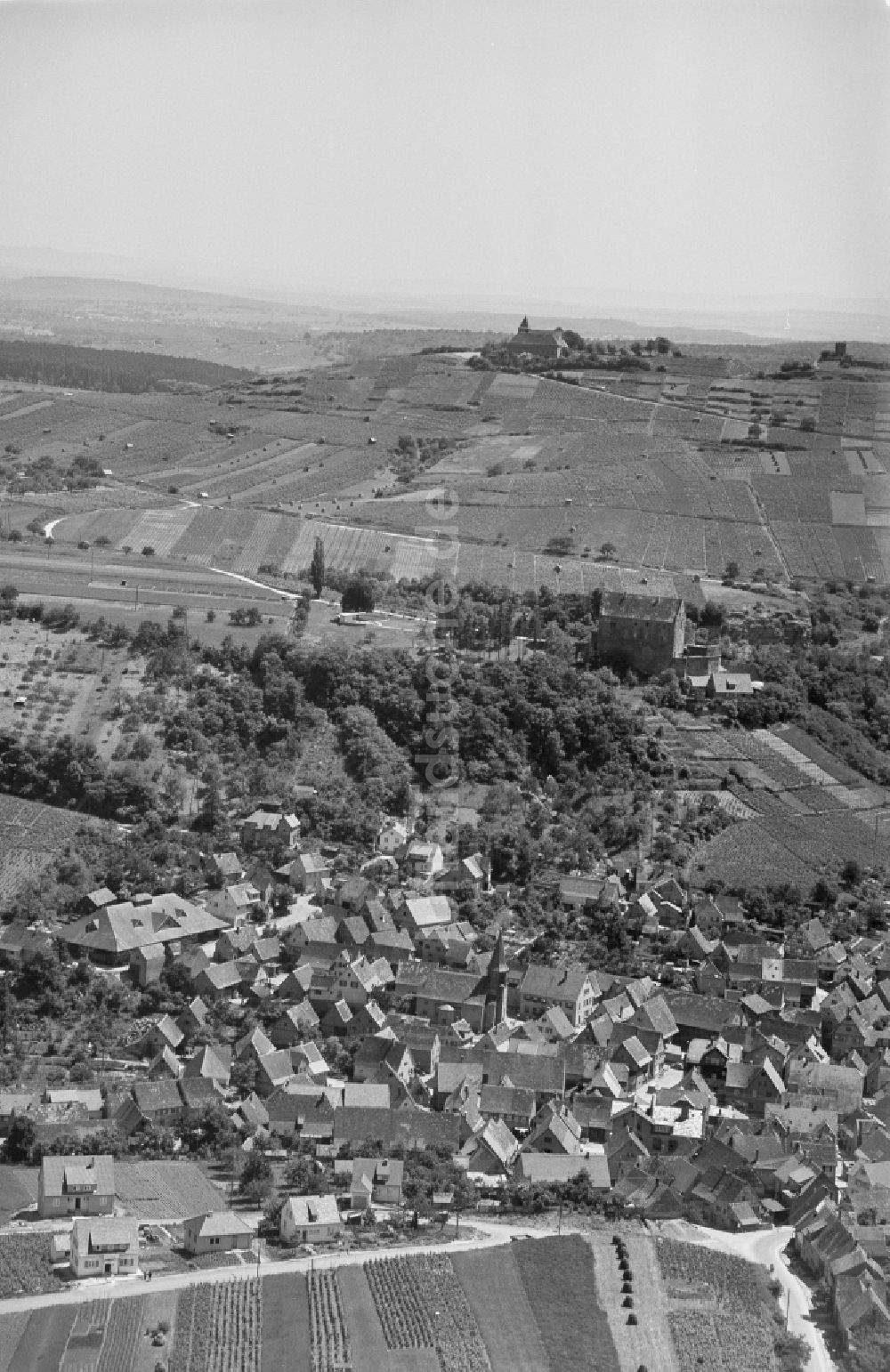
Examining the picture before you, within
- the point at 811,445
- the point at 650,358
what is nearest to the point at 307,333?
the point at 650,358

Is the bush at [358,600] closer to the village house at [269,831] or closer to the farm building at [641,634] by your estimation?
the farm building at [641,634]

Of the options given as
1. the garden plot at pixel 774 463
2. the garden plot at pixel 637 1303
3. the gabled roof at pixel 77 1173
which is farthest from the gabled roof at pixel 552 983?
the garden plot at pixel 774 463

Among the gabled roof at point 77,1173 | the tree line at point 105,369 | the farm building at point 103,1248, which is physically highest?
the tree line at point 105,369

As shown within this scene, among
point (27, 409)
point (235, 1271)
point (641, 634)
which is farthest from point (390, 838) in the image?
point (27, 409)

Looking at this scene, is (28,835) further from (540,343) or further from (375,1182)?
(540,343)

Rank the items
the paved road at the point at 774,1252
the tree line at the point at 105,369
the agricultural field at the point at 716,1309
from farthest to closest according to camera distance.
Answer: the tree line at the point at 105,369 < the paved road at the point at 774,1252 < the agricultural field at the point at 716,1309

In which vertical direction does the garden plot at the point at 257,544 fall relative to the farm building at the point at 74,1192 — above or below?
above

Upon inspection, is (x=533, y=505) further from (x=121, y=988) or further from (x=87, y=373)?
(x=87, y=373)
